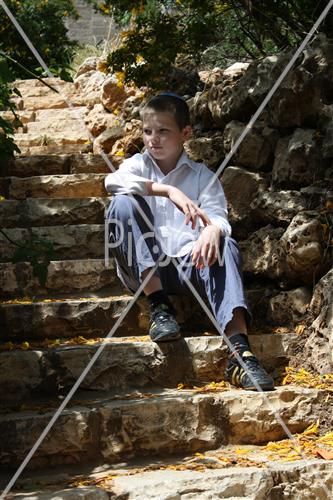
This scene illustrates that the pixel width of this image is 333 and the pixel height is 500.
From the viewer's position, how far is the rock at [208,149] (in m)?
4.16

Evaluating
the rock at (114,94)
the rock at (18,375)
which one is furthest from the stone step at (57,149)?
the rock at (18,375)

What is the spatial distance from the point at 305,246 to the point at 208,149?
3.75 feet

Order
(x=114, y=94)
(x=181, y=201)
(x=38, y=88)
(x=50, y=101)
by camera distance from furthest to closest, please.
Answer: (x=38, y=88) < (x=50, y=101) < (x=114, y=94) < (x=181, y=201)

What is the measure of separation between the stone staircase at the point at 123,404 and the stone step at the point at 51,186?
0.66m

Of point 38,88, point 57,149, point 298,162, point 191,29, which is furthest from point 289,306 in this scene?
point 38,88

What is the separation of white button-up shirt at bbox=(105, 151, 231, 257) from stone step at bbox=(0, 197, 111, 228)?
2.86 ft

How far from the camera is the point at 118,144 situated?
5133 mm

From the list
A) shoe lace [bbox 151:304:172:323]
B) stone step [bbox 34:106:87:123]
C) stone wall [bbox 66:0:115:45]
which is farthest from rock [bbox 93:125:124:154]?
stone wall [bbox 66:0:115:45]

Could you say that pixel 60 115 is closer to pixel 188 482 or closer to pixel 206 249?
pixel 206 249

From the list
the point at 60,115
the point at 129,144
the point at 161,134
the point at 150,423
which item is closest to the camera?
the point at 150,423

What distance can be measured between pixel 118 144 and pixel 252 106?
4.68ft

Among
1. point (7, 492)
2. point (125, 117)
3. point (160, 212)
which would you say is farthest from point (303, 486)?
point (125, 117)

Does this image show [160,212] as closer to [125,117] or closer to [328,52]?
[328,52]

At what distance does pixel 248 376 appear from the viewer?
2889 mm
